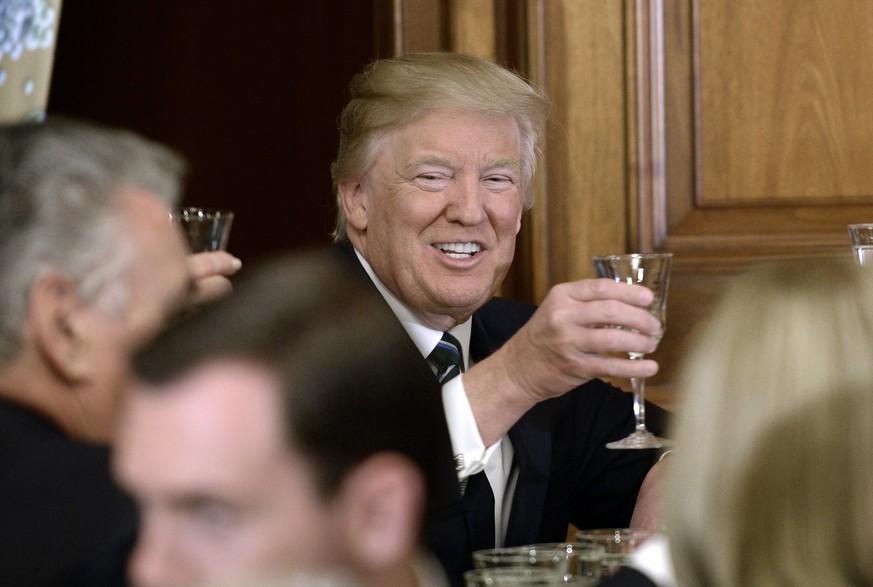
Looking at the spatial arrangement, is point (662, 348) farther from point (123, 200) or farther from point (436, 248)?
point (123, 200)

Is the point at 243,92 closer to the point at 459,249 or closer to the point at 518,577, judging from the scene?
the point at 459,249

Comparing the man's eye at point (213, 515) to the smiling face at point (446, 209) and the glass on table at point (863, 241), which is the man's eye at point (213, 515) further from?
the smiling face at point (446, 209)

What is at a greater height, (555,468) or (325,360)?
(325,360)

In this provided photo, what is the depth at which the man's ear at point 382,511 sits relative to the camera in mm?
584

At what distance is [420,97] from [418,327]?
35 cm

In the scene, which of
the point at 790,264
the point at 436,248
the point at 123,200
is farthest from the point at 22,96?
the point at 790,264

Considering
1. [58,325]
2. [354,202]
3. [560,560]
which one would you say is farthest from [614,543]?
[354,202]

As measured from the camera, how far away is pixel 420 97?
2041mm

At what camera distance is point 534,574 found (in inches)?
40.2

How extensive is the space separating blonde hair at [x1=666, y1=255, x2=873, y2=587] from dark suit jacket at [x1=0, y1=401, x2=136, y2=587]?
38 cm

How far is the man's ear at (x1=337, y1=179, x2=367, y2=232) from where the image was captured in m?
2.15

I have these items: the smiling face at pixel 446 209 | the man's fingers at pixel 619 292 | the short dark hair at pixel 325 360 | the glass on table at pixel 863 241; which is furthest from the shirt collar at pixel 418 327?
the short dark hair at pixel 325 360

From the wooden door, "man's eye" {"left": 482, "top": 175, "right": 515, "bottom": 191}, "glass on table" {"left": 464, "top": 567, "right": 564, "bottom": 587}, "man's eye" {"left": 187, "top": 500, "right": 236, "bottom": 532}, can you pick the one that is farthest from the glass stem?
"man's eye" {"left": 187, "top": 500, "right": 236, "bottom": 532}

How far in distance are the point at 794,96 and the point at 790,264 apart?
1969 mm
